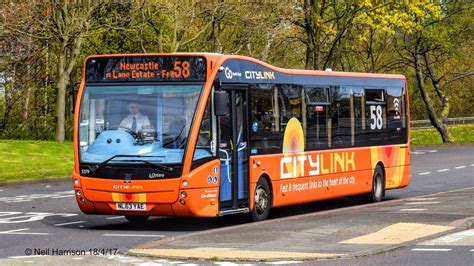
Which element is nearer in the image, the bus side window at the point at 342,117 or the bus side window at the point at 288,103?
the bus side window at the point at 288,103

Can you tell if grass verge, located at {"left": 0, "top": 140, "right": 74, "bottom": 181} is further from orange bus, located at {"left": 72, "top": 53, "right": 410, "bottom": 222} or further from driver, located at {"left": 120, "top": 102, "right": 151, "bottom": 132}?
driver, located at {"left": 120, "top": 102, "right": 151, "bottom": 132}

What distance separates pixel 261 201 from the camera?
61.4 ft

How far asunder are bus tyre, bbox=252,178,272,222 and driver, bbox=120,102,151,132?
2688 mm

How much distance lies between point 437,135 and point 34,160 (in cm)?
3429

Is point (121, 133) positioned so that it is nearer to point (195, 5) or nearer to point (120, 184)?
point (120, 184)

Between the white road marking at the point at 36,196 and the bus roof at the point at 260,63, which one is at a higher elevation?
the bus roof at the point at 260,63

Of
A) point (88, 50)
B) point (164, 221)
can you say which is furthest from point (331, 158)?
point (88, 50)

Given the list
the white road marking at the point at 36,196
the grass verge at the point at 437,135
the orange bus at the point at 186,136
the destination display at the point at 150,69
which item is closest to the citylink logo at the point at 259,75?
the orange bus at the point at 186,136

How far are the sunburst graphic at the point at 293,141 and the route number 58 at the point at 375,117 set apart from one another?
12.2 ft

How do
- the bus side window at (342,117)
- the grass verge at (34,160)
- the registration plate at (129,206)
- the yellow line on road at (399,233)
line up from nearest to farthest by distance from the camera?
the yellow line on road at (399,233) < the registration plate at (129,206) < the bus side window at (342,117) < the grass verge at (34,160)

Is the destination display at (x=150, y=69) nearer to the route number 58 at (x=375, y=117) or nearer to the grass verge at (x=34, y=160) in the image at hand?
the route number 58 at (x=375, y=117)

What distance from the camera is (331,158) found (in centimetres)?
2173

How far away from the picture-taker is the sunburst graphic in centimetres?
1981

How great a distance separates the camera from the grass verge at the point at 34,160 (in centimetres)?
3123
